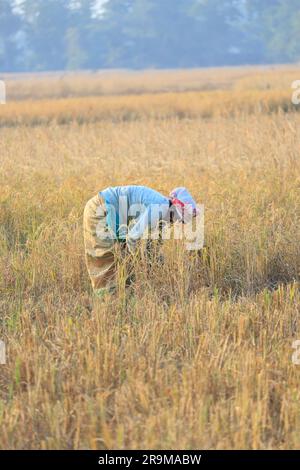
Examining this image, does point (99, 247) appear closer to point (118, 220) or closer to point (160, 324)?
point (118, 220)

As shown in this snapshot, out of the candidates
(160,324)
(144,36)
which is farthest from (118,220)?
(144,36)

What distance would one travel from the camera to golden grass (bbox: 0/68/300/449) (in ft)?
11.2

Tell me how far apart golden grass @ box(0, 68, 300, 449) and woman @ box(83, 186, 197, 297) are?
0.20 metres

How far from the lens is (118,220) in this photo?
5371mm

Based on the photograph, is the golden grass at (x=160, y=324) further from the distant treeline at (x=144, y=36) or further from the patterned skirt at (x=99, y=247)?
the distant treeline at (x=144, y=36)

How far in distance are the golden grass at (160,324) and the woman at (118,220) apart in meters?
0.20

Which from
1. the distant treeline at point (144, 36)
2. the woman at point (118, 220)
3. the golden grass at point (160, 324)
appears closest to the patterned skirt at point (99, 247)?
the woman at point (118, 220)

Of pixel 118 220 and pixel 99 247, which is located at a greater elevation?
pixel 118 220

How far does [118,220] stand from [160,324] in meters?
1.16

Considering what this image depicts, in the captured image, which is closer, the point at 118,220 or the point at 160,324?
the point at 160,324

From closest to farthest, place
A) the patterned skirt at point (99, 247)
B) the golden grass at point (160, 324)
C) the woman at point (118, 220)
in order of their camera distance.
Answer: the golden grass at point (160, 324), the woman at point (118, 220), the patterned skirt at point (99, 247)

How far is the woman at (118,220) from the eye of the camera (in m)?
5.07
